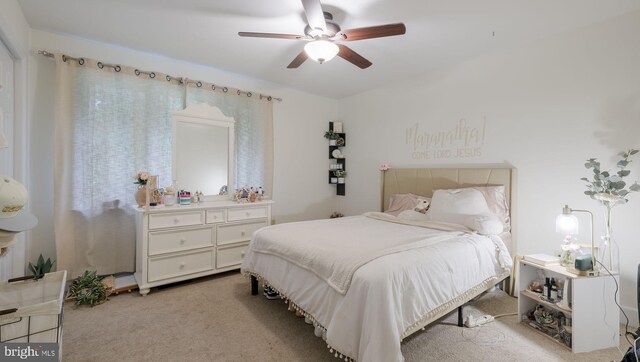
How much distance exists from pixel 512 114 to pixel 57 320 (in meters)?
3.83

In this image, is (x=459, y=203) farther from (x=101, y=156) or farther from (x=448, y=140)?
(x=101, y=156)

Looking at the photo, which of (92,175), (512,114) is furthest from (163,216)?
(512,114)

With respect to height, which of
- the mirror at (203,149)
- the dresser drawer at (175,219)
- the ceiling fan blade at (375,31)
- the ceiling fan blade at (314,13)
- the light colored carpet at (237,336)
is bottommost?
the light colored carpet at (237,336)

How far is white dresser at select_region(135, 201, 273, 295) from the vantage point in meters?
2.61

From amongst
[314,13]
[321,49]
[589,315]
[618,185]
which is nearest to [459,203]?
[618,185]

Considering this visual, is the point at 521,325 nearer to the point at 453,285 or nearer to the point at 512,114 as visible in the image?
the point at 453,285

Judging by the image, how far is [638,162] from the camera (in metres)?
2.09

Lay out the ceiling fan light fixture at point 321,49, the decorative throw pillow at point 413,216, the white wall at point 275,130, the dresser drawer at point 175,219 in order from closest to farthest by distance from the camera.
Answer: the ceiling fan light fixture at point 321,49
the white wall at point 275,130
the dresser drawer at point 175,219
the decorative throw pillow at point 413,216

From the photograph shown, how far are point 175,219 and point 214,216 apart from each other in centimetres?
39

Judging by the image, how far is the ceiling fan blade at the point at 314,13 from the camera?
5.43 feet

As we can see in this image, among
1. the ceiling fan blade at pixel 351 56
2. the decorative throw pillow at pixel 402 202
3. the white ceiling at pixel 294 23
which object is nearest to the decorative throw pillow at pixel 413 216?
the decorative throw pillow at pixel 402 202

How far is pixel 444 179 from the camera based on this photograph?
3.22 m

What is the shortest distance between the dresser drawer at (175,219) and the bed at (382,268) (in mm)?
808

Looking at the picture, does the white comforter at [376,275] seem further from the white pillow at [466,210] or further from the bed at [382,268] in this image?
the white pillow at [466,210]
